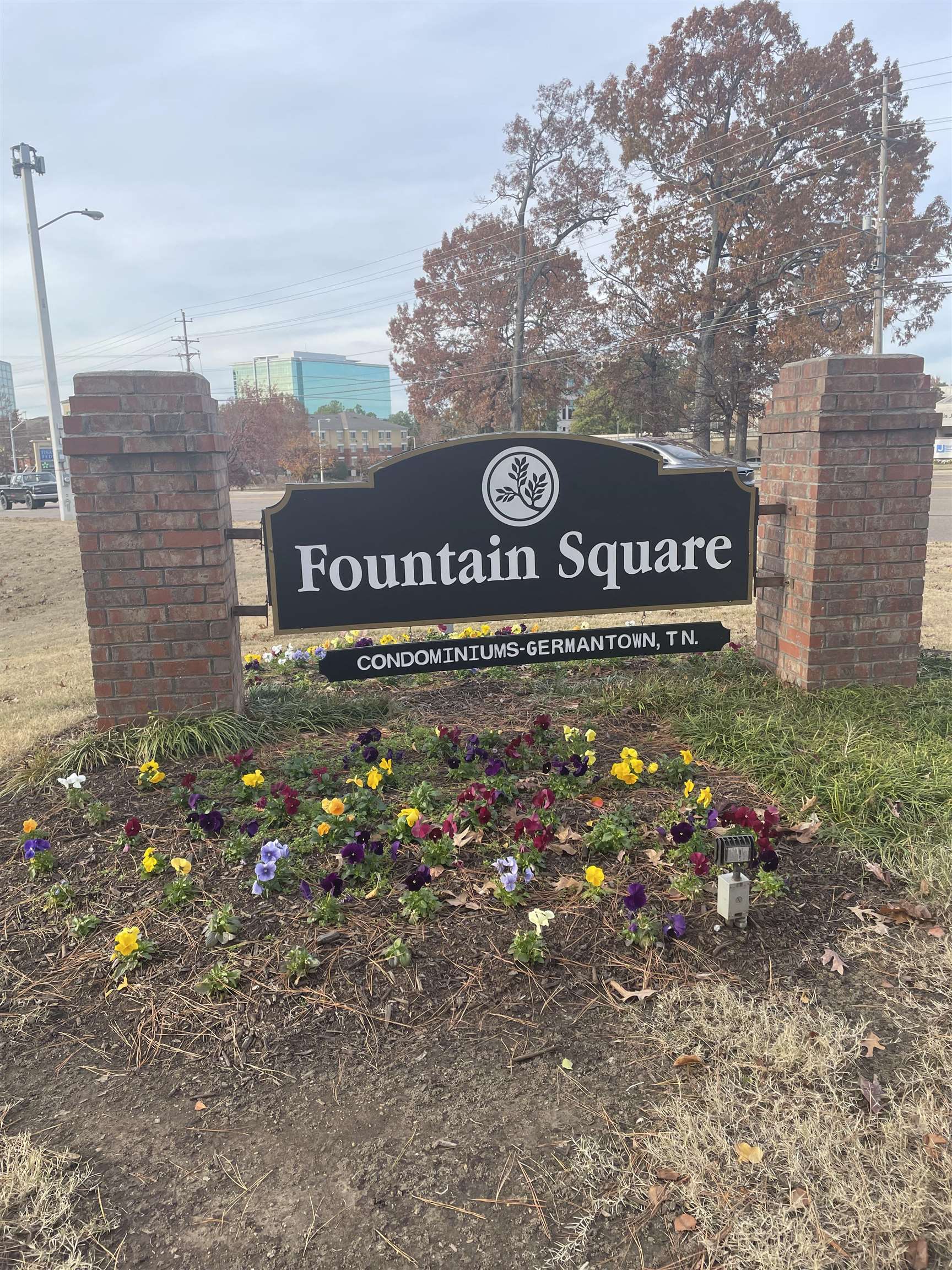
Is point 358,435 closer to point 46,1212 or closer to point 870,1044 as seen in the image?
point 870,1044

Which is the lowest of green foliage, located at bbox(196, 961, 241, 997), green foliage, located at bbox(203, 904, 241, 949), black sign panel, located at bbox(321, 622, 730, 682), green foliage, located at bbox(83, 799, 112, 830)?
green foliage, located at bbox(196, 961, 241, 997)

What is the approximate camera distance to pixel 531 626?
269 inches

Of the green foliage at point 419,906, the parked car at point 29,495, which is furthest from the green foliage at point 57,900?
the parked car at point 29,495

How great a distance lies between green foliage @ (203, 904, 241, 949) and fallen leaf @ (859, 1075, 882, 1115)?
1735 millimetres

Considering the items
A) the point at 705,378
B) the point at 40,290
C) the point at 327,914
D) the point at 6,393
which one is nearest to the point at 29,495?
the point at 40,290

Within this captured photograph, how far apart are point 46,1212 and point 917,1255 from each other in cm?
171

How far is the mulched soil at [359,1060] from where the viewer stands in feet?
5.68

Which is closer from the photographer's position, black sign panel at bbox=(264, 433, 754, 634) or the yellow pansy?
the yellow pansy

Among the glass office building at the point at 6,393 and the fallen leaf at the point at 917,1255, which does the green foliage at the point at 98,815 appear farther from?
the glass office building at the point at 6,393

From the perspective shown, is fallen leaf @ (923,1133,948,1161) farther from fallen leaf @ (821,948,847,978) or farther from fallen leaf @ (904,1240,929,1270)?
fallen leaf @ (821,948,847,978)

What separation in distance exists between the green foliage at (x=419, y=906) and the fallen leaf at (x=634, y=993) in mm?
594

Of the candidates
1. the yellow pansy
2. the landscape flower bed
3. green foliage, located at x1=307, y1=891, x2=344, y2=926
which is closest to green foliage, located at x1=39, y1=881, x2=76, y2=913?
the landscape flower bed

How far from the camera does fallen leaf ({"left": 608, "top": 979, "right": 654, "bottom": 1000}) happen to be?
235 centimetres

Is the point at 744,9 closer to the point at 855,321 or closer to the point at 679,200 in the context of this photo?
the point at 679,200
